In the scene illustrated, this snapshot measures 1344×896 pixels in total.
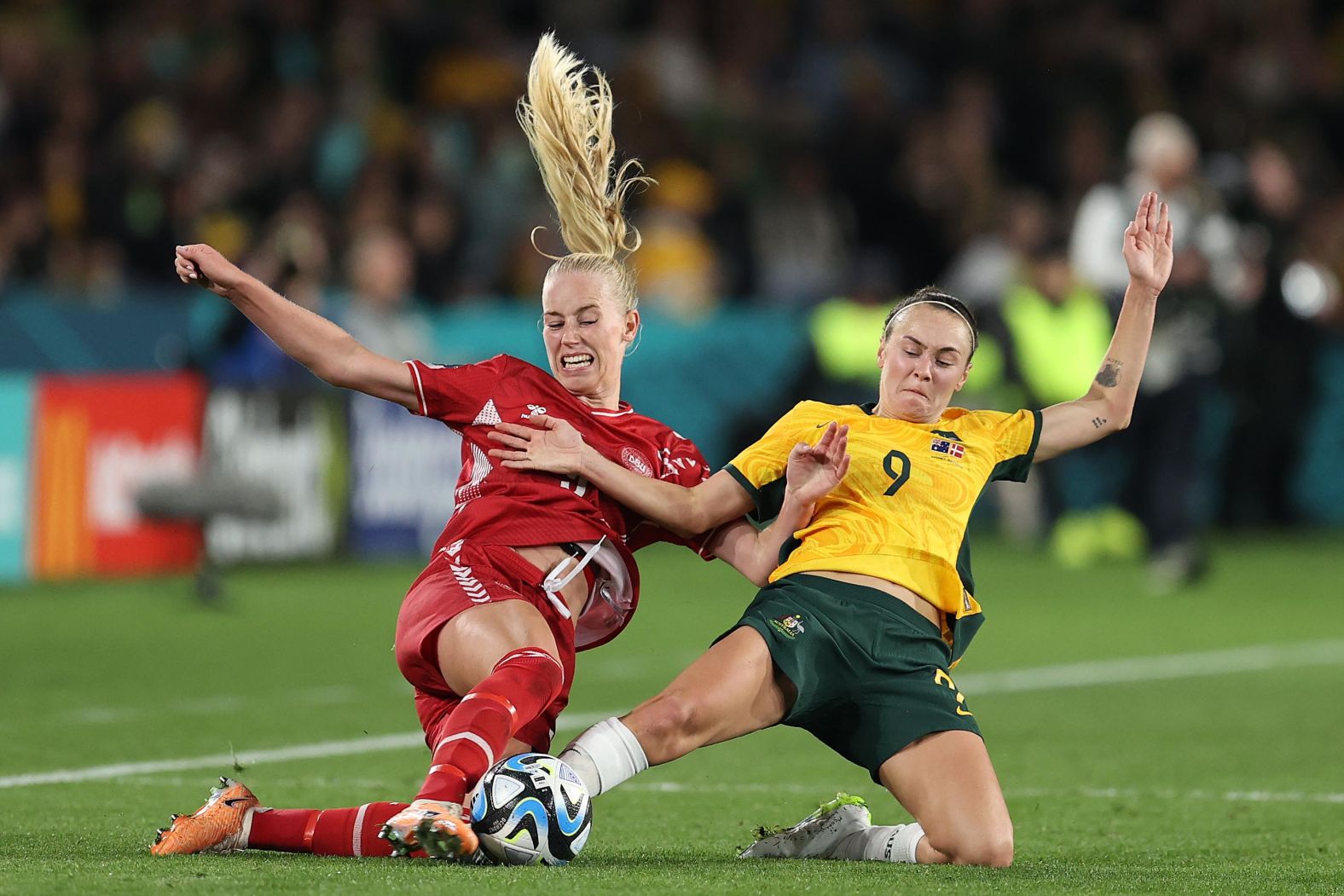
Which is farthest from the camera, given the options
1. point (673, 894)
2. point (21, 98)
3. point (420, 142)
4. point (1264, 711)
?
point (420, 142)

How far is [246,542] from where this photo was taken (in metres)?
13.1

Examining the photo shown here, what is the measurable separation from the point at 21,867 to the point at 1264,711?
5448 millimetres

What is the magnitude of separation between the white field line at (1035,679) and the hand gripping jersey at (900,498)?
7.57 feet

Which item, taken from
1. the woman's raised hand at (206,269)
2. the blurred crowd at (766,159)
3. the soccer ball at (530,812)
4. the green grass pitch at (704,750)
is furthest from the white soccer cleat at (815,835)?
the blurred crowd at (766,159)

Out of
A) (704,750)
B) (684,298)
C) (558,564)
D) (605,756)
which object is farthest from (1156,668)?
(684,298)

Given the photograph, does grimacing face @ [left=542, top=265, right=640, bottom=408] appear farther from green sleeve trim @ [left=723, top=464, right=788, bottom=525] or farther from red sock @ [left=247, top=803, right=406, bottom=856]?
red sock @ [left=247, top=803, right=406, bottom=856]

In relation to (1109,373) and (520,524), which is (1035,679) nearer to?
(1109,373)

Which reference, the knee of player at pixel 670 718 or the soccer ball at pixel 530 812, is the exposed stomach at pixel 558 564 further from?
the soccer ball at pixel 530 812

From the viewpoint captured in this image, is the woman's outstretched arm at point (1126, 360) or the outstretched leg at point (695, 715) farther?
the woman's outstretched arm at point (1126, 360)

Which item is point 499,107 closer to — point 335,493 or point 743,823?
point 335,493

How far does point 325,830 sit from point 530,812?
1.84 feet

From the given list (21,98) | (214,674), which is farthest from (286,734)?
(21,98)

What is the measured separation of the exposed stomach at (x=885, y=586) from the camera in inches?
220

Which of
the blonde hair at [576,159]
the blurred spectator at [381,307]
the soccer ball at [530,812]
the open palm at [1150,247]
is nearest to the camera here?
the soccer ball at [530,812]
